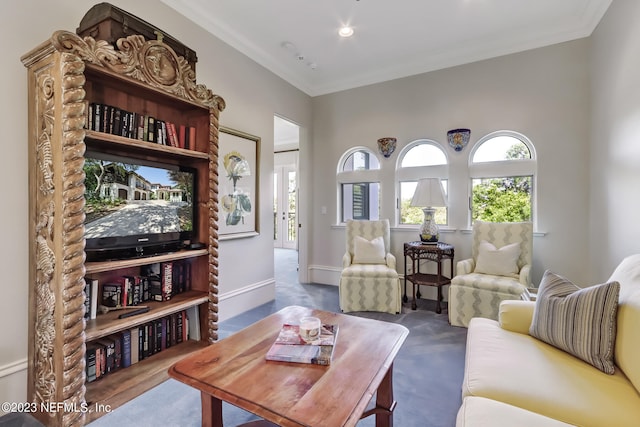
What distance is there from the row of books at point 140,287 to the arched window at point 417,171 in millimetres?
2754

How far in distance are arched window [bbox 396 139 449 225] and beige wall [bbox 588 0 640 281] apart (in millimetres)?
1395

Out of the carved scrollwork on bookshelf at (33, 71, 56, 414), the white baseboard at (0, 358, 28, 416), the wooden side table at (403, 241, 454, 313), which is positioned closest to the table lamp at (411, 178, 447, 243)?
the wooden side table at (403, 241, 454, 313)

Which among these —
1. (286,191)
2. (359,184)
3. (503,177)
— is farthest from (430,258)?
(286,191)

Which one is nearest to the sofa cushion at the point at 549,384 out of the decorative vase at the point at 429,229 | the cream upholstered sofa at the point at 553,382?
the cream upholstered sofa at the point at 553,382

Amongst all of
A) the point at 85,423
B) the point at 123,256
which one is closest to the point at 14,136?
the point at 123,256

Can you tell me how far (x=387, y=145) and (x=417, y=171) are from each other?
0.52 metres

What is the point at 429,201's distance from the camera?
343 centimetres

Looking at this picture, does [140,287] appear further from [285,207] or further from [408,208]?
[285,207]

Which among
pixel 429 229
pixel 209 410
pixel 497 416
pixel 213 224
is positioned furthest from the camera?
pixel 429 229

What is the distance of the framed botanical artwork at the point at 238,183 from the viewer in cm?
309

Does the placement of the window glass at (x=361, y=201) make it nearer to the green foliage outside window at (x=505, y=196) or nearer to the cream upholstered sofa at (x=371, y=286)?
the cream upholstered sofa at (x=371, y=286)

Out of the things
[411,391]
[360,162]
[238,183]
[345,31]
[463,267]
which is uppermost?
[345,31]

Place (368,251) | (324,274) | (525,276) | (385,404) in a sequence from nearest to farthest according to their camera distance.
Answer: (385,404)
(525,276)
(368,251)
(324,274)

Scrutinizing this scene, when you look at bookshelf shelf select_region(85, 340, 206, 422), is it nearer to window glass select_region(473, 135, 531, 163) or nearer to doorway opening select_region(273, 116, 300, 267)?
window glass select_region(473, 135, 531, 163)
